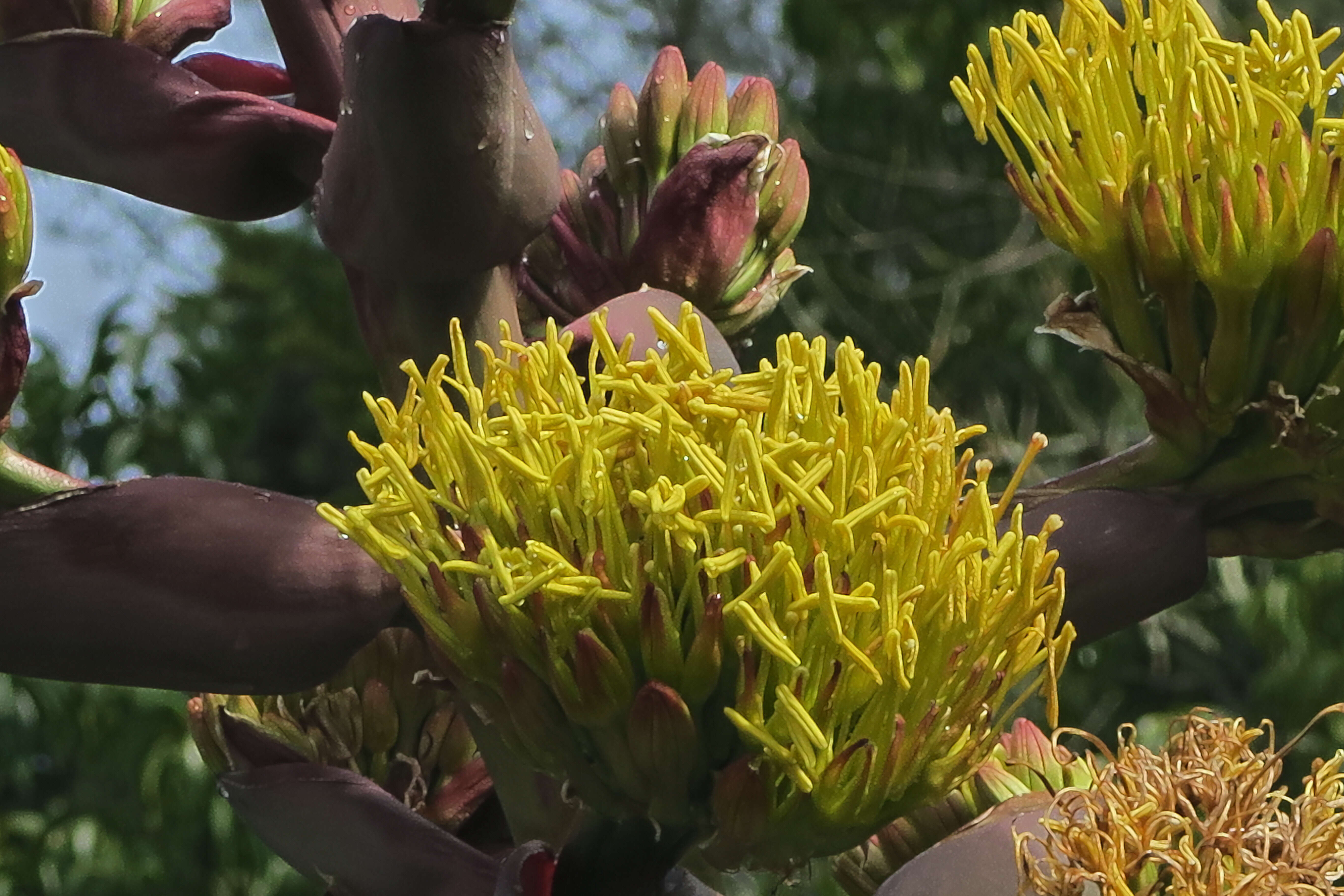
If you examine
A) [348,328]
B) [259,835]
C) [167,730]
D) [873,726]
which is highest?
[873,726]

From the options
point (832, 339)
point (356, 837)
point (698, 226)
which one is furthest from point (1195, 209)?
point (832, 339)

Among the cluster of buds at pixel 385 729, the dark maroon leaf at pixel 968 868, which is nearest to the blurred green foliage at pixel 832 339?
the cluster of buds at pixel 385 729

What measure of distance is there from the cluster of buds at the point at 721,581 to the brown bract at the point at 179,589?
4 cm

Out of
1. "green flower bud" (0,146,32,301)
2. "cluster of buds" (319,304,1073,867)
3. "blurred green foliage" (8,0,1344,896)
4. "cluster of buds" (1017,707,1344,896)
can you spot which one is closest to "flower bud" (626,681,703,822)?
"cluster of buds" (319,304,1073,867)

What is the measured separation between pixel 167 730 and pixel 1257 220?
153 centimetres

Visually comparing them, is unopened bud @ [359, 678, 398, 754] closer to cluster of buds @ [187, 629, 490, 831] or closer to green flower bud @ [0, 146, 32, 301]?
cluster of buds @ [187, 629, 490, 831]

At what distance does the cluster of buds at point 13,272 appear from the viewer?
426 mm

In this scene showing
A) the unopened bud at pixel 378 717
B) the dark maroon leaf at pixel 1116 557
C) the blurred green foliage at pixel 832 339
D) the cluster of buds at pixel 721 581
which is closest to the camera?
the cluster of buds at pixel 721 581

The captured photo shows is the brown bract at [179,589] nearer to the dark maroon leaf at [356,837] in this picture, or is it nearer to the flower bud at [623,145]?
the dark maroon leaf at [356,837]

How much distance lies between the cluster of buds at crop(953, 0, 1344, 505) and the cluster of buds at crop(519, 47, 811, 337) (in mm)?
80

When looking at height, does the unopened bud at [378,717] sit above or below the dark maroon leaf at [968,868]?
below

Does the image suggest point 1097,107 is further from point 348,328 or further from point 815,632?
point 348,328

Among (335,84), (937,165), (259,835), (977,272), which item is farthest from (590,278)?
(937,165)

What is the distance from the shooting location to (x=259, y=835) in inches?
18.8
